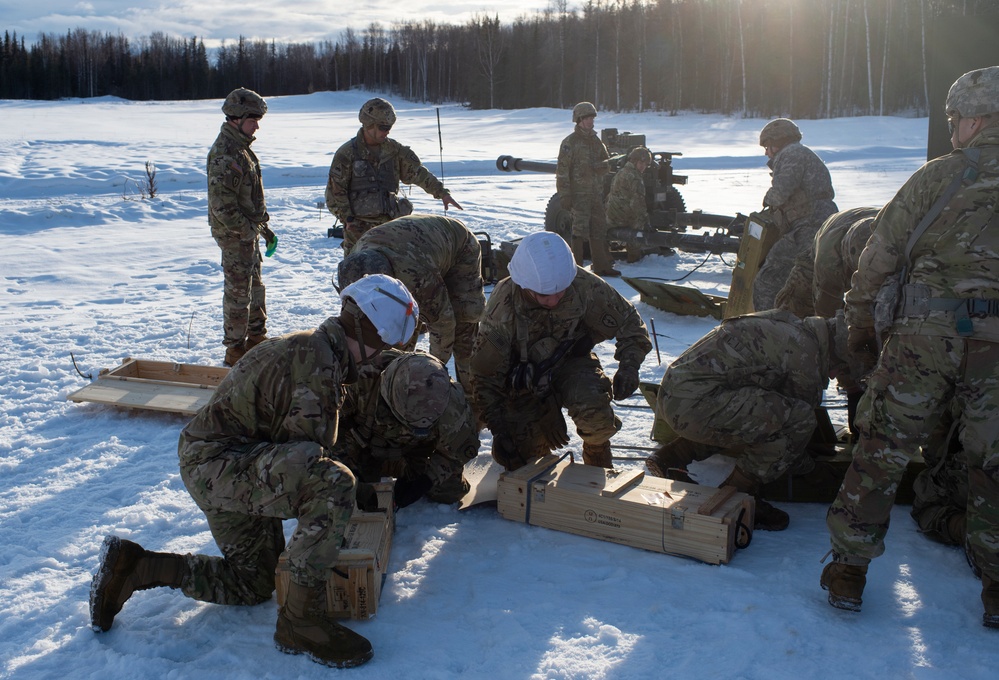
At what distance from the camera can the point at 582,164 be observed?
9.77 metres

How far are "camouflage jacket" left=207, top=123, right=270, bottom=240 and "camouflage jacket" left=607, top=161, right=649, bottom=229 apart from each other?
515cm

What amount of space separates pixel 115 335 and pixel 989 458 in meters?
6.55

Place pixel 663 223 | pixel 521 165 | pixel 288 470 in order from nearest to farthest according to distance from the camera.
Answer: pixel 288 470, pixel 663 223, pixel 521 165

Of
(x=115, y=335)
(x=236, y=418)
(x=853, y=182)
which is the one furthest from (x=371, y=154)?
(x=853, y=182)

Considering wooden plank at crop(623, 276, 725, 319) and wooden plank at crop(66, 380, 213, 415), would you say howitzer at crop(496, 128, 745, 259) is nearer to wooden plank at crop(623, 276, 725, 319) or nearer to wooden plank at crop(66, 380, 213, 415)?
wooden plank at crop(623, 276, 725, 319)

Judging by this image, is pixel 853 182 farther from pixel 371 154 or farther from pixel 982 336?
pixel 982 336

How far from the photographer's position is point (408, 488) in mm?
4301

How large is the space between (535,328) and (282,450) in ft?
6.40

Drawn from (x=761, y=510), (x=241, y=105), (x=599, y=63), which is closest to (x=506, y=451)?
(x=761, y=510)

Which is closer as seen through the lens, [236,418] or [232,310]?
[236,418]

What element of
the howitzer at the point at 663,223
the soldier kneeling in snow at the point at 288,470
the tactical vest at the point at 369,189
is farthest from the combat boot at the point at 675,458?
the howitzer at the point at 663,223

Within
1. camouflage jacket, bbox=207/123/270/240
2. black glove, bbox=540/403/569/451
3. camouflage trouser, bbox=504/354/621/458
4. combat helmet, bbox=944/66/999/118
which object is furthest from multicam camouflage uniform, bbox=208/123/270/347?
combat helmet, bbox=944/66/999/118

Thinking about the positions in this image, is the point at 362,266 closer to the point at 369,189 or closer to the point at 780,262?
the point at 369,189

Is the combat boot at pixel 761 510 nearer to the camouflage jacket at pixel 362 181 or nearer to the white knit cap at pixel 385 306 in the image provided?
the white knit cap at pixel 385 306
